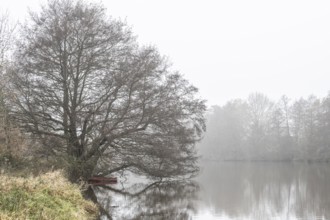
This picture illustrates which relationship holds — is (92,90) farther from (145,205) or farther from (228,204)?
(228,204)

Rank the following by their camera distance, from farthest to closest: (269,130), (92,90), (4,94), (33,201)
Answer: (269,130) < (92,90) < (4,94) < (33,201)

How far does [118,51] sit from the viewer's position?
2356cm

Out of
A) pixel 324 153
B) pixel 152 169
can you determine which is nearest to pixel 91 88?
pixel 152 169

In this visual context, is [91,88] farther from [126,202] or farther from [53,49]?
[126,202]

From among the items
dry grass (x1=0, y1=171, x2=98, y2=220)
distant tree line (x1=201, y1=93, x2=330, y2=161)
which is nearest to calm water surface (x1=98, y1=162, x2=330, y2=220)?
dry grass (x1=0, y1=171, x2=98, y2=220)

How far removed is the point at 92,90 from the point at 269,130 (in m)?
54.4

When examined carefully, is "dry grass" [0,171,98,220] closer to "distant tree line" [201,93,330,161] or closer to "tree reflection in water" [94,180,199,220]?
"tree reflection in water" [94,180,199,220]

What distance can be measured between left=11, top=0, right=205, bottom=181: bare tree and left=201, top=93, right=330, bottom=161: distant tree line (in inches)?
1660

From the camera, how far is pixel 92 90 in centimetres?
2377

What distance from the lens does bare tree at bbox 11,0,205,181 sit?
22453mm

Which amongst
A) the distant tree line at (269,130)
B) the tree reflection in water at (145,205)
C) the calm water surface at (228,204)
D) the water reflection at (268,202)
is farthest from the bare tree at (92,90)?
the distant tree line at (269,130)

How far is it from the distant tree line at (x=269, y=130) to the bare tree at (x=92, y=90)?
42154 mm

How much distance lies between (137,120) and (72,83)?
445 centimetres

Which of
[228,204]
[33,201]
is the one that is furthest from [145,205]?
[33,201]
